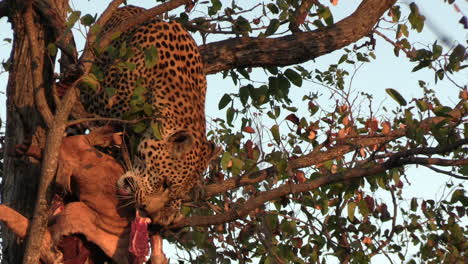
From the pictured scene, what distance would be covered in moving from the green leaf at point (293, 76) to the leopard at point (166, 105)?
91cm

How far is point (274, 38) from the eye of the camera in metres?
6.48

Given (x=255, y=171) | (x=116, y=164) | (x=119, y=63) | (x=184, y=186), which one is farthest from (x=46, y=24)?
(x=184, y=186)

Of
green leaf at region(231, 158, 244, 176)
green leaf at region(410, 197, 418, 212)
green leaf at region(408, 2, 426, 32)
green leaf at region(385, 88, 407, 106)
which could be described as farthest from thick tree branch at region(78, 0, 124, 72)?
green leaf at region(410, 197, 418, 212)

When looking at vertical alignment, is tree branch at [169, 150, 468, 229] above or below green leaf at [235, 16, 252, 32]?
below

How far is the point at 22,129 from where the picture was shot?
5535 millimetres

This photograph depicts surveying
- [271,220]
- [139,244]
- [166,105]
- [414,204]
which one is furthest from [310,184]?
[414,204]

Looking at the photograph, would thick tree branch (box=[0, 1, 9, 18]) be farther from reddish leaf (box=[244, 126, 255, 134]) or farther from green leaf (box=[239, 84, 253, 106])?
reddish leaf (box=[244, 126, 255, 134])

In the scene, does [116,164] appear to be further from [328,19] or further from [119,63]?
[328,19]

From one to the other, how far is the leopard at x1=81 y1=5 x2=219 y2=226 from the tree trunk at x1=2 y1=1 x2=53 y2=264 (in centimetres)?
145

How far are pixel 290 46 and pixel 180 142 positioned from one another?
1.66 meters

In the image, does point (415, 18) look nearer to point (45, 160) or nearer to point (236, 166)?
point (236, 166)

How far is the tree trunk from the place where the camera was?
550cm

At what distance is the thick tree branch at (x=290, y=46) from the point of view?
638 centimetres

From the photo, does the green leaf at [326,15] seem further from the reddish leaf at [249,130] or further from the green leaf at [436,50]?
the reddish leaf at [249,130]
